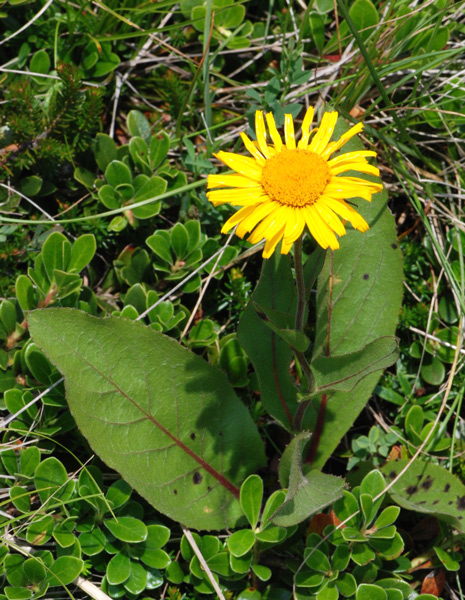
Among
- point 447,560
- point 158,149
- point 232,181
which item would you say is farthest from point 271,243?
point 447,560

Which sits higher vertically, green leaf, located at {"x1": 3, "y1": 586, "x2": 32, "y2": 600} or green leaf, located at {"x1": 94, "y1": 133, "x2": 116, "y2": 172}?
green leaf, located at {"x1": 94, "y1": 133, "x2": 116, "y2": 172}

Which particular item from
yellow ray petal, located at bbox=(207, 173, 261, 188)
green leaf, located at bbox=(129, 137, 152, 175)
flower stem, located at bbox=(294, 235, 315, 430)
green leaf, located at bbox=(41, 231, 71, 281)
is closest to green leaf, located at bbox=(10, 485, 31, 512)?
green leaf, located at bbox=(41, 231, 71, 281)

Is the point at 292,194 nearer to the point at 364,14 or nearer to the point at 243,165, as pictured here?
the point at 243,165

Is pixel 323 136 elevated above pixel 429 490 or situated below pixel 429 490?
above

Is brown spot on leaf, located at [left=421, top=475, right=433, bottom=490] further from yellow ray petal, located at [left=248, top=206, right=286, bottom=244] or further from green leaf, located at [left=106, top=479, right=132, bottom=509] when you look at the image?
yellow ray petal, located at [left=248, top=206, right=286, bottom=244]

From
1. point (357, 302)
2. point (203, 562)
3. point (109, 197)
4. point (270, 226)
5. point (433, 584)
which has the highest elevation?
point (270, 226)

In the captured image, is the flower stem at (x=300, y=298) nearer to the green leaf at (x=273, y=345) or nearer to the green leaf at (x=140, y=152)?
the green leaf at (x=273, y=345)
